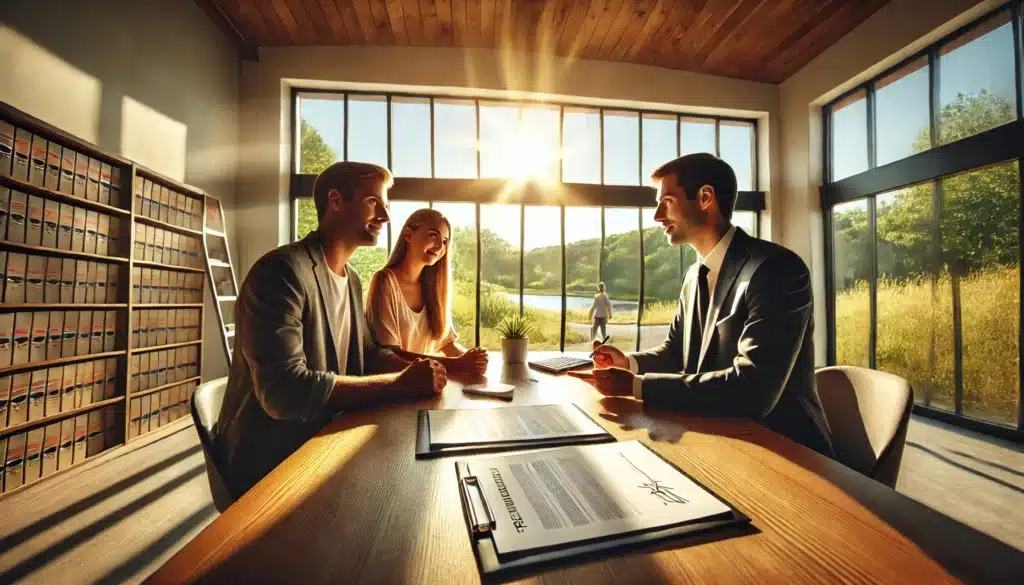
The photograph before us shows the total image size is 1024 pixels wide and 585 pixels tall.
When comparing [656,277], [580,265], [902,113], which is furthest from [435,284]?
[902,113]

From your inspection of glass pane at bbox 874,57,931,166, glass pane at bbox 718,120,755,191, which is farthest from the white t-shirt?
glass pane at bbox 718,120,755,191

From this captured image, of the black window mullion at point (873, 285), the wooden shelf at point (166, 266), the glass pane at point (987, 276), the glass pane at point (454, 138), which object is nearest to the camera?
the wooden shelf at point (166, 266)

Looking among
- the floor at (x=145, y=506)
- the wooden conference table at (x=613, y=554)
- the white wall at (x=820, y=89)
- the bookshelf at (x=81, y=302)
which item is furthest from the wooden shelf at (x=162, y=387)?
the white wall at (x=820, y=89)

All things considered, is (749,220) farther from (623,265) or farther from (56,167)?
(56,167)

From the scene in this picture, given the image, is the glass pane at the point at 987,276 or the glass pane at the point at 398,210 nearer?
the glass pane at the point at 987,276

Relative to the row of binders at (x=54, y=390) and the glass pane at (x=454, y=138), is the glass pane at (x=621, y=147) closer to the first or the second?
the glass pane at (x=454, y=138)

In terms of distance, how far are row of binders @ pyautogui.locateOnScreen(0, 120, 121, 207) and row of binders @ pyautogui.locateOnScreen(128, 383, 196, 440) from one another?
159cm

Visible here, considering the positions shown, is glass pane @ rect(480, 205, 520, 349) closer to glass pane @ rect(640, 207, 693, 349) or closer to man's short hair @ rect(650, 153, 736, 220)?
glass pane @ rect(640, 207, 693, 349)

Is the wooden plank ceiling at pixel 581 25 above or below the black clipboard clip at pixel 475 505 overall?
above

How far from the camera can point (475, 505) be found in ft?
2.04

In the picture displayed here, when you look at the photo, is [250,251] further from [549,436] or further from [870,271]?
[870,271]

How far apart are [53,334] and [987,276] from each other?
290 inches

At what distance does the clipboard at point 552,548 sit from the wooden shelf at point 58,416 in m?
3.40

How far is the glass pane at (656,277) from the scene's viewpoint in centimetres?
586
